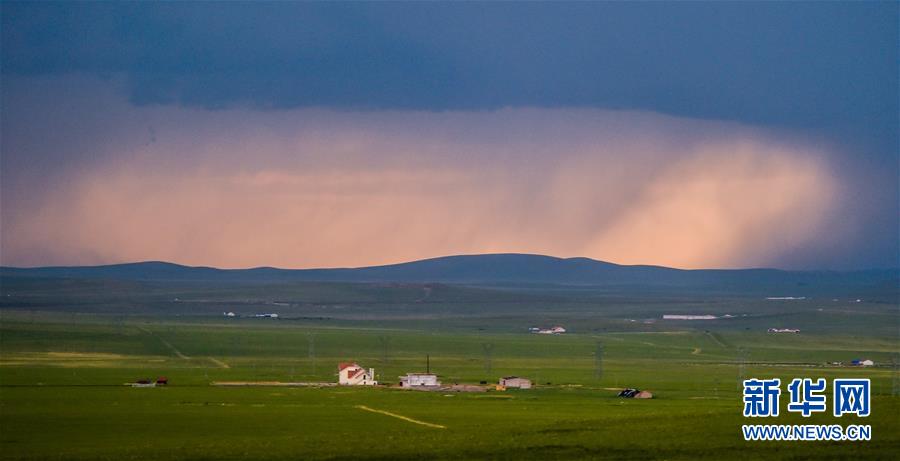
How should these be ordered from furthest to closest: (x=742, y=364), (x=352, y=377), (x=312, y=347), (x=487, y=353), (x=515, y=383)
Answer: (x=312, y=347), (x=487, y=353), (x=742, y=364), (x=352, y=377), (x=515, y=383)

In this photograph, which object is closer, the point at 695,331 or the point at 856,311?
the point at 695,331

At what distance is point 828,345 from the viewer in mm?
133375

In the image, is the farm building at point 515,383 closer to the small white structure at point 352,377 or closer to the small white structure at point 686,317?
the small white structure at point 352,377

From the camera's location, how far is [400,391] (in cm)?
7200

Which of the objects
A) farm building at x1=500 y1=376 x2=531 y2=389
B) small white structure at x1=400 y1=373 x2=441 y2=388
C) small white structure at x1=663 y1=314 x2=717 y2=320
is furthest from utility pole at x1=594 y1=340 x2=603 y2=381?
small white structure at x1=663 y1=314 x2=717 y2=320

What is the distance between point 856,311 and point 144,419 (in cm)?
14705

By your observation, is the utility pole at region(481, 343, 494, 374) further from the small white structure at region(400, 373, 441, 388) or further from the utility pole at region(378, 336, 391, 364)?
the small white structure at region(400, 373, 441, 388)

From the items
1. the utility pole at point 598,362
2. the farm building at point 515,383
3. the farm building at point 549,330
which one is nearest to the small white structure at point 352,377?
the farm building at point 515,383

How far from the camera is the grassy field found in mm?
36344

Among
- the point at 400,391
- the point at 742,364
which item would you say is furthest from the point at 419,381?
the point at 742,364

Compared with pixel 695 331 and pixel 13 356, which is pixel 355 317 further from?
pixel 13 356

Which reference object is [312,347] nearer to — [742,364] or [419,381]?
[742,364]

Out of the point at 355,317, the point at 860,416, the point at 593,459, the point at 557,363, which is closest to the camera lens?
the point at 593,459

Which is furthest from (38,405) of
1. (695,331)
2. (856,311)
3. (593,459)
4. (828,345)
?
(856,311)
